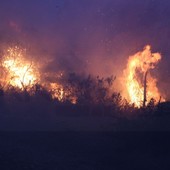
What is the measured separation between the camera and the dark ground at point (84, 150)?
19.4 meters

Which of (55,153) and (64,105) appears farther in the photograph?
(64,105)

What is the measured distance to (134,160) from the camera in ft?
68.3

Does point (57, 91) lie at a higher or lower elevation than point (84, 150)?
higher

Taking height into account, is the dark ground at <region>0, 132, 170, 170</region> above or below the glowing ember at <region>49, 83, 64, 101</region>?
below

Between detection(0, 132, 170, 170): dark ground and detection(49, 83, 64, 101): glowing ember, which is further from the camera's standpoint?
detection(49, 83, 64, 101): glowing ember

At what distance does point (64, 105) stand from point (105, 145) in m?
18.9

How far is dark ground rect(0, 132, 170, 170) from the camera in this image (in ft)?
63.6

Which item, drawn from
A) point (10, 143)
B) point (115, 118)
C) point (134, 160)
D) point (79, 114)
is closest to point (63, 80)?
point (79, 114)

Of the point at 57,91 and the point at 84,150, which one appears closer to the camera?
the point at 84,150

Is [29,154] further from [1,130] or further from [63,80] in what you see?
[63,80]

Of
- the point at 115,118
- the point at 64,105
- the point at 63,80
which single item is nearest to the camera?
the point at 115,118

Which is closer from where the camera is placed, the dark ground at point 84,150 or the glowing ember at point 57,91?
the dark ground at point 84,150

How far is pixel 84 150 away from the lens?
23016mm

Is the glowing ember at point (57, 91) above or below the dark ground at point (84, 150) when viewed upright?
above
